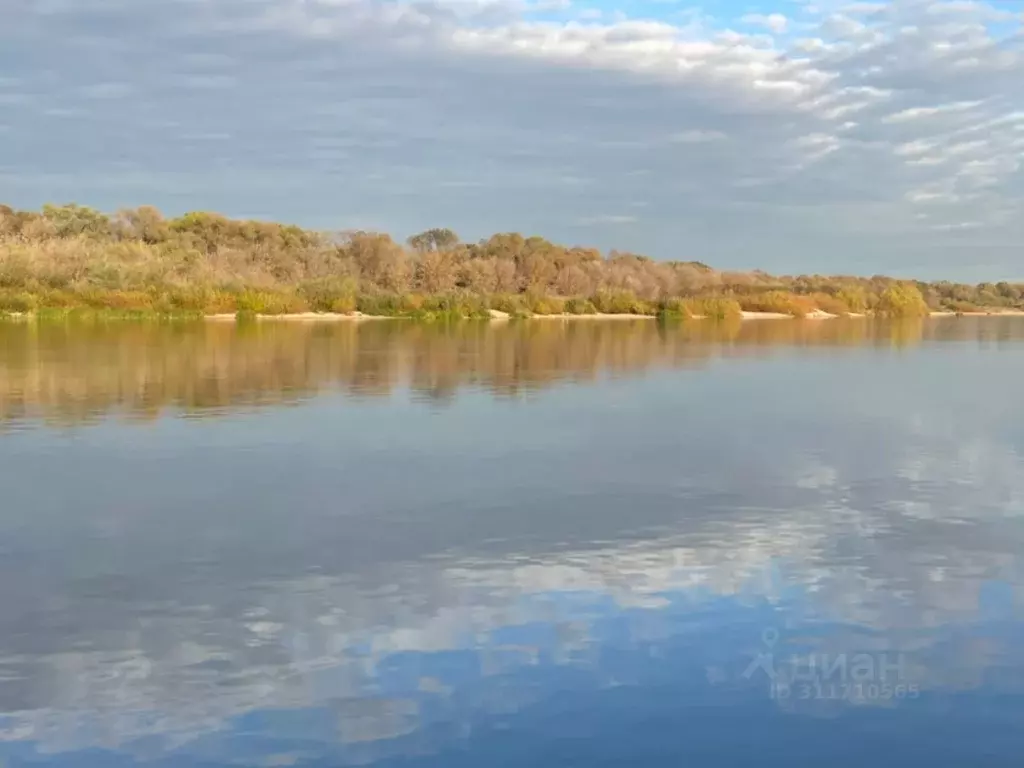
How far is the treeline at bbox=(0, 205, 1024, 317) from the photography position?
48.1m

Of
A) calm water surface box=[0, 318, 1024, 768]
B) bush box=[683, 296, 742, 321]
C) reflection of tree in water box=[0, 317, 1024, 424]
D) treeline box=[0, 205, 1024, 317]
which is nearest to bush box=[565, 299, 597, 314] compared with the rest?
treeline box=[0, 205, 1024, 317]

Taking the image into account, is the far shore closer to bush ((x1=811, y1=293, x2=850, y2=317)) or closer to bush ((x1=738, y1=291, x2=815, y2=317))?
bush ((x1=738, y1=291, x2=815, y2=317))

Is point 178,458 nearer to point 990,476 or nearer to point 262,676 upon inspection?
point 262,676

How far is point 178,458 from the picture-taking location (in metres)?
10.3

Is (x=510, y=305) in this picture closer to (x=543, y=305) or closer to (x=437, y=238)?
(x=543, y=305)

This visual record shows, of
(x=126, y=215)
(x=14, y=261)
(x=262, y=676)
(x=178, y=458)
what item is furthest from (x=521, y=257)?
(x=262, y=676)

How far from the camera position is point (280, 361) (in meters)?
22.0

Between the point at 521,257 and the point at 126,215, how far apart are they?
2995 cm

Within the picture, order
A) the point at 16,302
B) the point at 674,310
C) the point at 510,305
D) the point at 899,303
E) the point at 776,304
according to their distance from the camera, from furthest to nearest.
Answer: the point at 899,303
the point at 776,304
the point at 674,310
the point at 510,305
the point at 16,302

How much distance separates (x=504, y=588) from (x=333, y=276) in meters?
60.7

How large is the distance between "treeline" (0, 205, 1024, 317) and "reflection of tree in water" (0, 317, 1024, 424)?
1211 cm

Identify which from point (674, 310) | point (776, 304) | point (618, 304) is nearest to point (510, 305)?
point (618, 304)

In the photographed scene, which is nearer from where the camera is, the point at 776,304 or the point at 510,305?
the point at 510,305

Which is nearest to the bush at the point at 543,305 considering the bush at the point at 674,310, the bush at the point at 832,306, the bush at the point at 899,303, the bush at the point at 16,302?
the bush at the point at 674,310
